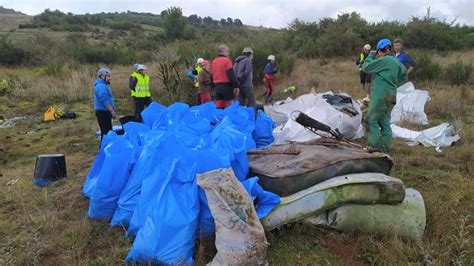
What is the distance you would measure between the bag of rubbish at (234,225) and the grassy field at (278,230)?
28cm

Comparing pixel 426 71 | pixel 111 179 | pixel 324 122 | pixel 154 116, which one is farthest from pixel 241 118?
pixel 426 71

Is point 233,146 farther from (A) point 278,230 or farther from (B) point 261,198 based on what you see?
(A) point 278,230

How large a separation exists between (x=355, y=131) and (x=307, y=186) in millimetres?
3308

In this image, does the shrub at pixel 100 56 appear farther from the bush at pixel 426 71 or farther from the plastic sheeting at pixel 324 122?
the plastic sheeting at pixel 324 122

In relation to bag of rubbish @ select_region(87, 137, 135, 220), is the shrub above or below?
below

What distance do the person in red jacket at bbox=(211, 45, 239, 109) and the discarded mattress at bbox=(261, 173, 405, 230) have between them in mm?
3708

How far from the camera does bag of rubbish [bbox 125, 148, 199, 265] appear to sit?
2.61m

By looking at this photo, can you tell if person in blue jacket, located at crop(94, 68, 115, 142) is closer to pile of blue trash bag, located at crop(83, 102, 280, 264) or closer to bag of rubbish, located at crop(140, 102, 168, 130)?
bag of rubbish, located at crop(140, 102, 168, 130)

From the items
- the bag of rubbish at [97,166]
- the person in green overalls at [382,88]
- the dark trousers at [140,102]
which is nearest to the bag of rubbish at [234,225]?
the bag of rubbish at [97,166]

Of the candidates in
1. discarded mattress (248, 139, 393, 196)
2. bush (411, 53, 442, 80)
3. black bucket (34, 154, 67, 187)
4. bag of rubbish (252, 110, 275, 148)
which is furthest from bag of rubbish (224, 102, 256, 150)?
bush (411, 53, 442, 80)

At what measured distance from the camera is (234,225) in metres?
2.52

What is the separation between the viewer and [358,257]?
2828mm

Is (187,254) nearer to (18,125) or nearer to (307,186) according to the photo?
(307,186)

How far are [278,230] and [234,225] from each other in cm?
66
